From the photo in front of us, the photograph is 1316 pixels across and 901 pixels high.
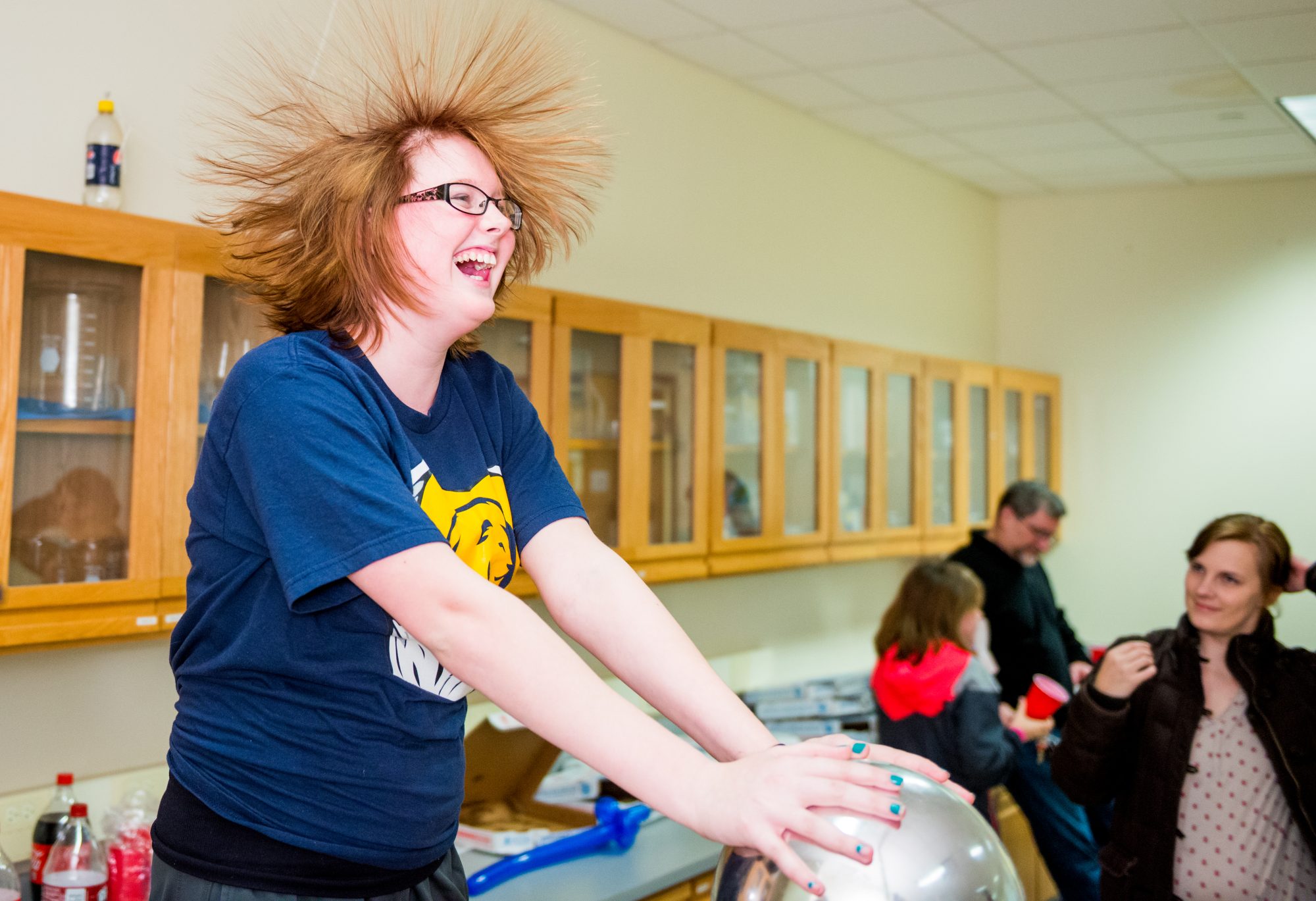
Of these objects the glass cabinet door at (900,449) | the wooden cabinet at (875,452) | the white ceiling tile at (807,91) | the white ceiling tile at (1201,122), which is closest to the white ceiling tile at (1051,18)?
the white ceiling tile at (807,91)

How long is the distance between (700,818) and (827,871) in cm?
9

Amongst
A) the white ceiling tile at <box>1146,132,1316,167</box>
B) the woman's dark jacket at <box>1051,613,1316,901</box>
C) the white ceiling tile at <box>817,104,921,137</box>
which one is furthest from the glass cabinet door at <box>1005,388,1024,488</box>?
the woman's dark jacket at <box>1051,613,1316,901</box>

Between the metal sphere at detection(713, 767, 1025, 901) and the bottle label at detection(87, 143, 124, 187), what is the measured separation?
66.8 inches

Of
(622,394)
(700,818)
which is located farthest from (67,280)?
(700,818)

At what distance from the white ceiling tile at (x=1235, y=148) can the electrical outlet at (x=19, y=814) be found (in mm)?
3981

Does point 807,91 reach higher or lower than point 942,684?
higher

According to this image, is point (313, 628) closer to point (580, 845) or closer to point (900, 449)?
point (580, 845)

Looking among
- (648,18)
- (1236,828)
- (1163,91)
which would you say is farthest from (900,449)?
(1236,828)

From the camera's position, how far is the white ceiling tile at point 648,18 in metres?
2.88

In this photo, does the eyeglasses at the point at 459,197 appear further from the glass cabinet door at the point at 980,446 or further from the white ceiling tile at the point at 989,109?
the glass cabinet door at the point at 980,446

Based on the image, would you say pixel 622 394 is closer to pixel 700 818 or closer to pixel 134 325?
pixel 134 325

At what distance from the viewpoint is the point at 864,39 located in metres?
3.09

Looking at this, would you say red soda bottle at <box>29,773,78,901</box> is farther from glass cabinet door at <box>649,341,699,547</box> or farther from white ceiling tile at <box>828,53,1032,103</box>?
white ceiling tile at <box>828,53,1032,103</box>

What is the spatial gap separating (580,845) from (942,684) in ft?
3.51
